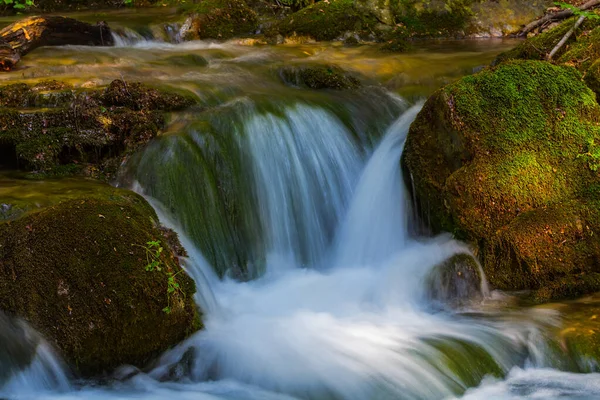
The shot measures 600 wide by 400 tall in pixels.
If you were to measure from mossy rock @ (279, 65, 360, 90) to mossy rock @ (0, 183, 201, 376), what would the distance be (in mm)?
4041

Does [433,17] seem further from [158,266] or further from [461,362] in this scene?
[158,266]

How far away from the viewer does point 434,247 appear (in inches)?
218

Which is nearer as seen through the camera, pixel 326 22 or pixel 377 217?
pixel 377 217

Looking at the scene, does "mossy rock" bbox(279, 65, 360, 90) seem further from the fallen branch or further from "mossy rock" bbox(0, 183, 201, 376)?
"mossy rock" bbox(0, 183, 201, 376)

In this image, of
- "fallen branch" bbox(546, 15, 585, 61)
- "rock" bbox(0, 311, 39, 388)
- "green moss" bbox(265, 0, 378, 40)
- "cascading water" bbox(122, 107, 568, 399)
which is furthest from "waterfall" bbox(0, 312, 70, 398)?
"green moss" bbox(265, 0, 378, 40)

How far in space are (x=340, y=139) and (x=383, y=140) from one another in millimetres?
515

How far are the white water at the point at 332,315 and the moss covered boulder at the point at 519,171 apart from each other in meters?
0.37

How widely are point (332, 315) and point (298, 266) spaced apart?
96cm

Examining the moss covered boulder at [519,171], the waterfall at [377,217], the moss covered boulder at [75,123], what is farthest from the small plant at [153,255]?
the moss covered boulder at [519,171]

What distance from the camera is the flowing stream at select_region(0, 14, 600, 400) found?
4219mm

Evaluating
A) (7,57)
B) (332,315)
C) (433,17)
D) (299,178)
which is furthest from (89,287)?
(433,17)

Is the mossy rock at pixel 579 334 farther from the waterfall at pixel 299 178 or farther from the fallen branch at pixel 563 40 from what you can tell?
the fallen branch at pixel 563 40

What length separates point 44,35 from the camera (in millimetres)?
8375

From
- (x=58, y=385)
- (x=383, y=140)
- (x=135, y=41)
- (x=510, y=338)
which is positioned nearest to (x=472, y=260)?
→ (x=510, y=338)
